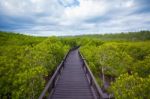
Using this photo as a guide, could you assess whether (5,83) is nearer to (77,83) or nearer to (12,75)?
(12,75)

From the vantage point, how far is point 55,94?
931cm

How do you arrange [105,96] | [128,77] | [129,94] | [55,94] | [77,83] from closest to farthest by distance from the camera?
[105,96] < [129,94] < [128,77] < [55,94] < [77,83]

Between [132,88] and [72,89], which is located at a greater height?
[132,88]

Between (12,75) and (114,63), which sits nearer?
(12,75)

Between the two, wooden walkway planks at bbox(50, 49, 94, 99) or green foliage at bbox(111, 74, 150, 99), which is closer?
green foliage at bbox(111, 74, 150, 99)

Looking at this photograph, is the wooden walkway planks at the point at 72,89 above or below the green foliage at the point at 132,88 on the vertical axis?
below

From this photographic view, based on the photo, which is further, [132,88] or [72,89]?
[72,89]

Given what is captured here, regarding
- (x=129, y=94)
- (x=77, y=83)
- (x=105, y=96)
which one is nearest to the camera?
(x=105, y=96)

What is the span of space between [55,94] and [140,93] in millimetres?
4002

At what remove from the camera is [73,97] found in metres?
8.95

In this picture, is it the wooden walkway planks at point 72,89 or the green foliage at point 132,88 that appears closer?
the green foliage at point 132,88

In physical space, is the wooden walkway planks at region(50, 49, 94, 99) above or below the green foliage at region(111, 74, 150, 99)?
below

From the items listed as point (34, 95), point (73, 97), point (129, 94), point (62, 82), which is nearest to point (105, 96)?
point (129, 94)

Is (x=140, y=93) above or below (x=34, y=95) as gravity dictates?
above
